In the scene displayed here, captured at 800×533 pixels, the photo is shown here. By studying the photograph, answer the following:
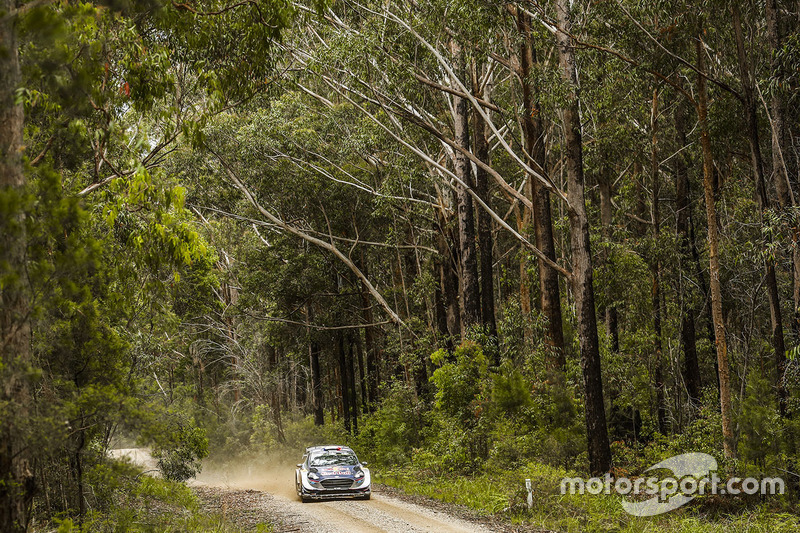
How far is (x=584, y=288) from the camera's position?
14.7m

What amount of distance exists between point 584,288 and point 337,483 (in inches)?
283

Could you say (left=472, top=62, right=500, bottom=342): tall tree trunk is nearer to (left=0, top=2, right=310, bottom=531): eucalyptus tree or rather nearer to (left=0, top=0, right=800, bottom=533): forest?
(left=0, top=0, right=800, bottom=533): forest

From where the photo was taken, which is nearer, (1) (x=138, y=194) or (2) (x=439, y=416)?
(1) (x=138, y=194)

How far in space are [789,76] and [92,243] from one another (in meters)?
11.8

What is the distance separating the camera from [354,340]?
117 feet

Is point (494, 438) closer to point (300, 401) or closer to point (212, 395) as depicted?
point (212, 395)

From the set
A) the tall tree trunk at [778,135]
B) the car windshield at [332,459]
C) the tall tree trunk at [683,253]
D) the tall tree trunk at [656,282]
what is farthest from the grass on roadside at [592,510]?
the tall tree trunk at [683,253]

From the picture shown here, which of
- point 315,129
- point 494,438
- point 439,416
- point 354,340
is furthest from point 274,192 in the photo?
point 494,438

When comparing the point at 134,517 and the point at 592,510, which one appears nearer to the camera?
the point at 134,517

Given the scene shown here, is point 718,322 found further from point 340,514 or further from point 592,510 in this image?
point 340,514

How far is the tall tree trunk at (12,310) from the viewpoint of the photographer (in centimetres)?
537

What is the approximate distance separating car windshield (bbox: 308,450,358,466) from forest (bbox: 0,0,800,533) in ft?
6.70

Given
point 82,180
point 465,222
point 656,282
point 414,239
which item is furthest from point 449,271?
point 82,180

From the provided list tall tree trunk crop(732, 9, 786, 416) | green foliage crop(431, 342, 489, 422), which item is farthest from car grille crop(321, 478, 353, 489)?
tall tree trunk crop(732, 9, 786, 416)
